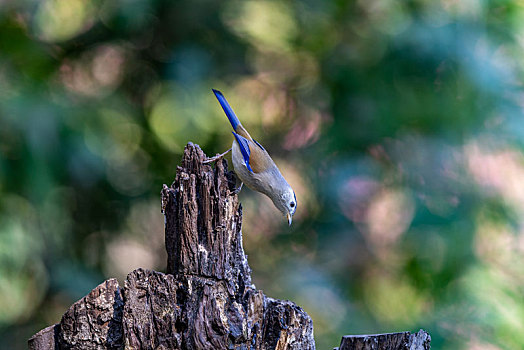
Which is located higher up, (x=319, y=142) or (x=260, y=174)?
(x=319, y=142)

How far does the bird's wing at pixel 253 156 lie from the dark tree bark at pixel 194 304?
1.18ft

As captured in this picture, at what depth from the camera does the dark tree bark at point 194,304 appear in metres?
1.85

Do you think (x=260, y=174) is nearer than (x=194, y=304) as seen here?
No

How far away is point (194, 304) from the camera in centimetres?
187

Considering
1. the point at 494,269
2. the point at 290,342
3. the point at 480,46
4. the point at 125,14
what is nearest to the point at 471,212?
the point at 494,269

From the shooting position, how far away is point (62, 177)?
4.31 m

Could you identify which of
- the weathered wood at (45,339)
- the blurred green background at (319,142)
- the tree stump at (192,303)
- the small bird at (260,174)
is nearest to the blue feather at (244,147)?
the small bird at (260,174)

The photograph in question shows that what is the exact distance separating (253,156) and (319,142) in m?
2.81

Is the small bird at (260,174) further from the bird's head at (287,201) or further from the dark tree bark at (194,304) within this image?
the dark tree bark at (194,304)

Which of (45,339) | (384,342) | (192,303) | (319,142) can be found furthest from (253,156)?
(319,142)

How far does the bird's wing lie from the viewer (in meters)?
2.39

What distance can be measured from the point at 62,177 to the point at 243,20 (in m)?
1.85

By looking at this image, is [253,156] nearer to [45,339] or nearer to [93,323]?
[93,323]

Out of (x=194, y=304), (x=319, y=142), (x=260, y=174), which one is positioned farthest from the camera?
(x=319, y=142)
